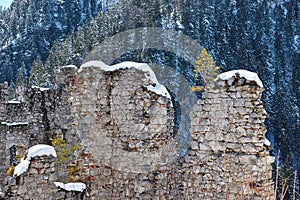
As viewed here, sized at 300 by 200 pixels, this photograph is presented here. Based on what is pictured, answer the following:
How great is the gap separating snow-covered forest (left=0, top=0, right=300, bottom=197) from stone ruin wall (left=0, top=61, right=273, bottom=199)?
30.5 meters

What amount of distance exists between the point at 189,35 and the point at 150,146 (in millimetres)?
49684

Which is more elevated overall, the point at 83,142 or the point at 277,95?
the point at 277,95

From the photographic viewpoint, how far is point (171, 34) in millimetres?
51625

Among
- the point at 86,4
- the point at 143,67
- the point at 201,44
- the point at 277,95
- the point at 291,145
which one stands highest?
the point at 86,4

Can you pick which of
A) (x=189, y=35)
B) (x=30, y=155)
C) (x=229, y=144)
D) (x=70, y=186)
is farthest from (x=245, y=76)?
(x=189, y=35)

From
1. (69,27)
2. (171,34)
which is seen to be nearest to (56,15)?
(69,27)

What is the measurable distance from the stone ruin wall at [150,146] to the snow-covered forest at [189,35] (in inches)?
1199

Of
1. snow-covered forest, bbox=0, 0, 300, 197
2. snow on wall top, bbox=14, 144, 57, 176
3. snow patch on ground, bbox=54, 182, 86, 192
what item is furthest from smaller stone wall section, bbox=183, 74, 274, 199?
snow-covered forest, bbox=0, 0, 300, 197

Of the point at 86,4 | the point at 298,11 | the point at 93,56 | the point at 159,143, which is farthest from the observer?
the point at 86,4

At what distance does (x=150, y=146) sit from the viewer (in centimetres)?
601

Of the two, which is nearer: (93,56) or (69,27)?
(93,56)

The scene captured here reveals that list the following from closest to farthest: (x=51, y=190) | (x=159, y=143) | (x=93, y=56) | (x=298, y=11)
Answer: (x=51, y=190) → (x=159, y=143) → (x=93, y=56) → (x=298, y=11)

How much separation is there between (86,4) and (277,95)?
5356 centimetres

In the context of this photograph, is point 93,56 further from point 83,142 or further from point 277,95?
point 83,142
